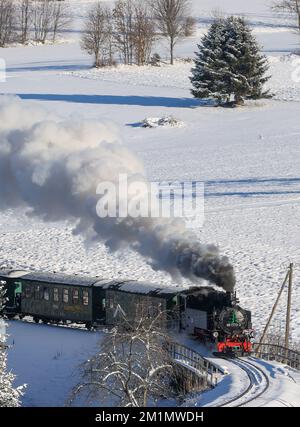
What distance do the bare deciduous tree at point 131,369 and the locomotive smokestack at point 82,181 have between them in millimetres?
3772

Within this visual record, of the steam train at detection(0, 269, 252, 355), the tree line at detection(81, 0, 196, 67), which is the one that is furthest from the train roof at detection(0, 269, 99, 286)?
the tree line at detection(81, 0, 196, 67)

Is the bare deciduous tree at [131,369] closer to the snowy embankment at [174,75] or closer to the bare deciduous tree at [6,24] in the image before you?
the snowy embankment at [174,75]

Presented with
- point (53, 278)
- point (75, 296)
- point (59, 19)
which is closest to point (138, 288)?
point (75, 296)

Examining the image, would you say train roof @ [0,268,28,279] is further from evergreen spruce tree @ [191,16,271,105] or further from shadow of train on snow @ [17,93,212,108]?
shadow of train on snow @ [17,93,212,108]

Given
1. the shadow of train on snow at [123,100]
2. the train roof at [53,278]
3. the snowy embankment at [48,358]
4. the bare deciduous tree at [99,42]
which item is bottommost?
the snowy embankment at [48,358]

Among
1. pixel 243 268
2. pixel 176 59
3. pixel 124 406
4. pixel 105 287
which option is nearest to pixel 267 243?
pixel 243 268

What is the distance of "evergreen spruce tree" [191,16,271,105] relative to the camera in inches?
3066

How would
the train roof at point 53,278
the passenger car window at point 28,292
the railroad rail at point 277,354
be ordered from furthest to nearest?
the passenger car window at point 28,292 < the train roof at point 53,278 < the railroad rail at point 277,354

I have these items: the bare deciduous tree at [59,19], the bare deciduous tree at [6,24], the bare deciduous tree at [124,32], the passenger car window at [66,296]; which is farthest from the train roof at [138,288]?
the bare deciduous tree at [59,19]

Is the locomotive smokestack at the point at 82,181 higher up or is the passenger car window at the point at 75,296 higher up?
the locomotive smokestack at the point at 82,181

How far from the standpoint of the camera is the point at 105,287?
3581 centimetres

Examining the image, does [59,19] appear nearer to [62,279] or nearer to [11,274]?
[11,274]

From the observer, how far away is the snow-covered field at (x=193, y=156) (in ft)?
145

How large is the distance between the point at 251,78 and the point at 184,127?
7400mm
